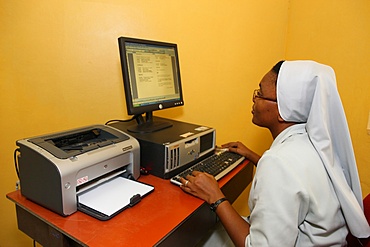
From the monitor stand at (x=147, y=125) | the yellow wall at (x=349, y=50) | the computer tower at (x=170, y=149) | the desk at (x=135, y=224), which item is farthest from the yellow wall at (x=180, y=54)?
the desk at (x=135, y=224)

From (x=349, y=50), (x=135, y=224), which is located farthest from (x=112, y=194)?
(x=349, y=50)

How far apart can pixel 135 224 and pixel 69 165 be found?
274 mm

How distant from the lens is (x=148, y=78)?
49.0 inches

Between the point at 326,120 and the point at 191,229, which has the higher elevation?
the point at 326,120

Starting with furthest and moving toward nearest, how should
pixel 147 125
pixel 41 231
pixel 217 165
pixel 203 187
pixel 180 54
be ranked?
pixel 180 54, pixel 147 125, pixel 217 165, pixel 203 187, pixel 41 231

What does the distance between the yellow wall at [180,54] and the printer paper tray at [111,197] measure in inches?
21.1

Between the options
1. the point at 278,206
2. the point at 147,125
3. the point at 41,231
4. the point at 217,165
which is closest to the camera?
the point at 278,206

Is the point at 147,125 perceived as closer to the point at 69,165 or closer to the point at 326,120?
the point at 69,165

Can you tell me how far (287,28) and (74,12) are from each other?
1571mm

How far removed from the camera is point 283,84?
91cm

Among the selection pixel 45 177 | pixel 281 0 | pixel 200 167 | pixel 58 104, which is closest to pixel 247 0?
pixel 281 0

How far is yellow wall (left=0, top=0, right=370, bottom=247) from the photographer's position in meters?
1.23

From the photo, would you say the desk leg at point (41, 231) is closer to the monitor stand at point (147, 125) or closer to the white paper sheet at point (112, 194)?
the white paper sheet at point (112, 194)

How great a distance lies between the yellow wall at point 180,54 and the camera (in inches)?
48.3
